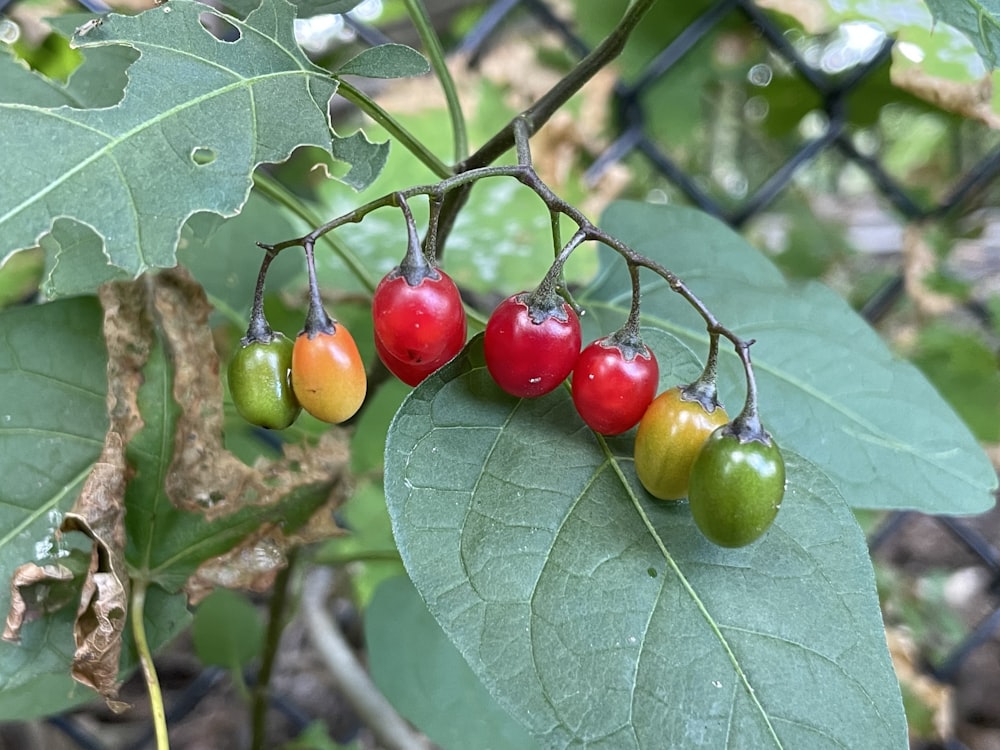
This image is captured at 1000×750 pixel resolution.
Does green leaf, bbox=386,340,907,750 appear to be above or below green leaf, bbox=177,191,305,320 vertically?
above

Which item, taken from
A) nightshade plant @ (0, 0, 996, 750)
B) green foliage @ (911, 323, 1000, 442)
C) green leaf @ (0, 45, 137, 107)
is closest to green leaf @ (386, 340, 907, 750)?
nightshade plant @ (0, 0, 996, 750)

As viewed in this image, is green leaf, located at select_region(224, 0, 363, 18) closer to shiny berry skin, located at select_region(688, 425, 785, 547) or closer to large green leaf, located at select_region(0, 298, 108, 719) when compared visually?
large green leaf, located at select_region(0, 298, 108, 719)

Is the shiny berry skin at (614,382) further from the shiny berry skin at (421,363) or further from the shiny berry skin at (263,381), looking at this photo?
the shiny berry skin at (263,381)

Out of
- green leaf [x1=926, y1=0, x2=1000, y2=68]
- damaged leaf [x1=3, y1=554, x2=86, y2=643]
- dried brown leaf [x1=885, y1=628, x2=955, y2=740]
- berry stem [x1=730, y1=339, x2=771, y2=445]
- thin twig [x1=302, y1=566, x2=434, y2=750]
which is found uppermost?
green leaf [x1=926, y1=0, x2=1000, y2=68]

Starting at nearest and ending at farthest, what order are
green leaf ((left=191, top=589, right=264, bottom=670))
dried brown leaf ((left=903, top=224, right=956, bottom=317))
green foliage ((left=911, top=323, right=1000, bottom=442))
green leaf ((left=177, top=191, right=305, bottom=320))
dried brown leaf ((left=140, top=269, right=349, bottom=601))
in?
dried brown leaf ((left=140, top=269, right=349, bottom=601)) < green leaf ((left=177, top=191, right=305, bottom=320)) < green leaf ((left=191, top=589, right=264, bottom=670)) < dried brown leaf ((left=903, top=224, right=956, bottom=317)) < green foliage ((left=911, top=323, right=1000, bottom=442))

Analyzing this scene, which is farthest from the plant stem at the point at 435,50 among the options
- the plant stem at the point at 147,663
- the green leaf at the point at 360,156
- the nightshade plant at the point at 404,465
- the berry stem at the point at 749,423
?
the plant stem at the point at 147,663
